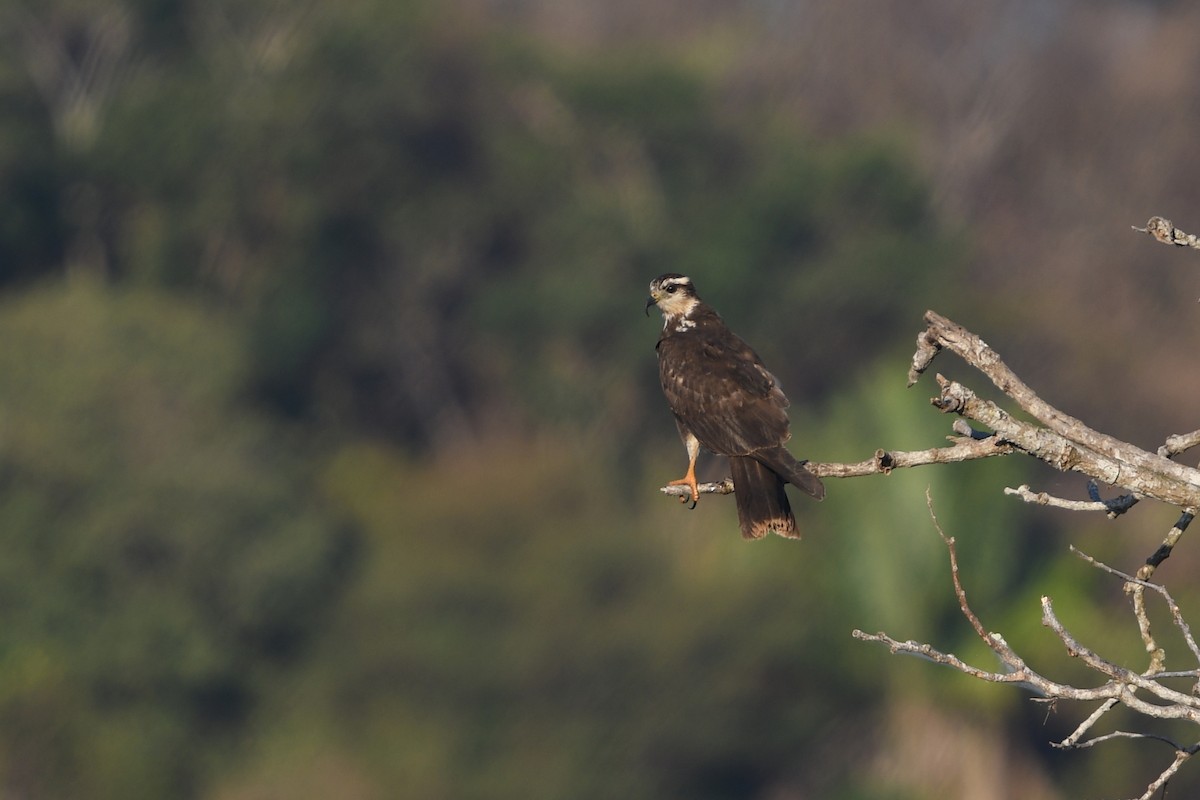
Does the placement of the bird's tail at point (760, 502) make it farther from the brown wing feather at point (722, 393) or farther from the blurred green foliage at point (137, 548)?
the blurred green foliage at point (137, 548)

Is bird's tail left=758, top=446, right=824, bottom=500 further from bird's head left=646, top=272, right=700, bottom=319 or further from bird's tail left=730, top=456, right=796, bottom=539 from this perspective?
bird's head left=646, top=272, right=700, bottom=319

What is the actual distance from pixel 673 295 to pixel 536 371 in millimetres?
37145

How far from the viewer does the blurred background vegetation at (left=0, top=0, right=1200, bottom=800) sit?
107 ft

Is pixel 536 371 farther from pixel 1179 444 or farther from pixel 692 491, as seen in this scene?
pixel 1179 444

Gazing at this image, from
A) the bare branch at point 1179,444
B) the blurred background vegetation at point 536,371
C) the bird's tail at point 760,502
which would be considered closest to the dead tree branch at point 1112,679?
the bare branch at point 1179,444

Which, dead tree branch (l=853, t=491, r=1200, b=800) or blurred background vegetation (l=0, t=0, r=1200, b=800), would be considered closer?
dead tree branch (l=853, t=491, r=1200, b=800)

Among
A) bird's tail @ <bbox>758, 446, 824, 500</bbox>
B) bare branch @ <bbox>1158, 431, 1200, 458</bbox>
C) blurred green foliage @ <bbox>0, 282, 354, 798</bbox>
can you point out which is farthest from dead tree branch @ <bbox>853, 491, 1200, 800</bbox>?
blurred green foliage @ <bbox>0, 282, 354, 798</bbox>

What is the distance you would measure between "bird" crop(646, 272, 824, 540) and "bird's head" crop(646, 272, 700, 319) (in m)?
0.22

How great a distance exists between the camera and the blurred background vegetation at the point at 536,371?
32.5 meters

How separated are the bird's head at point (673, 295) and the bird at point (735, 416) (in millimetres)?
215

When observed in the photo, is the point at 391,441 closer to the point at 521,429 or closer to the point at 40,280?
the point at 521,429

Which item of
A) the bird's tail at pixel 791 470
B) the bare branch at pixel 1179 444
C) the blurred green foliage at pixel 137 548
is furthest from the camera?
Answer: the blurred green foliage at pixel 137 548

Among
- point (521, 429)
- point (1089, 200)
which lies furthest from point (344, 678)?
point (1089, 200)

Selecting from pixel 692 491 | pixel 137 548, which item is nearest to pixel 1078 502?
pixel 692 491
